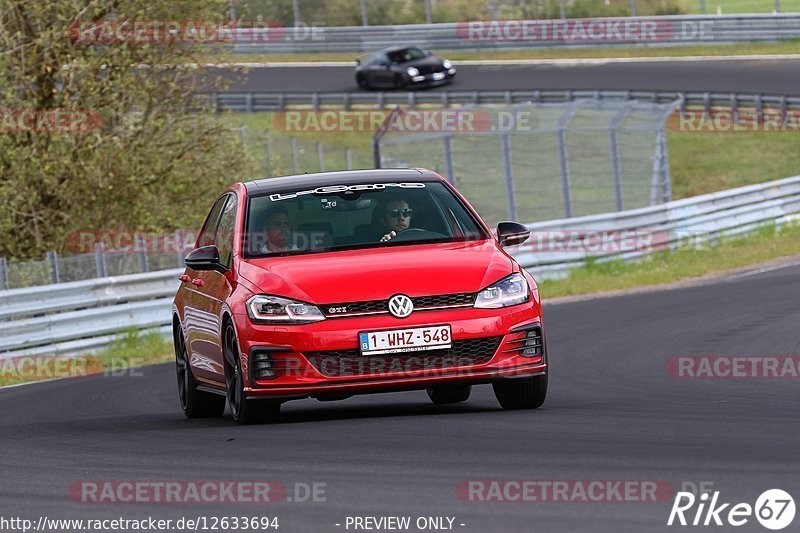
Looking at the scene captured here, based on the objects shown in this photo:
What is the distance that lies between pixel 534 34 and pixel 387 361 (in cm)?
5391

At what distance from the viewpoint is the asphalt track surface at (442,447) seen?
21.4 feet

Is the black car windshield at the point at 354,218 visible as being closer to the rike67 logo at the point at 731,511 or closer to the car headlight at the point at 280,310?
the car headlight at the point at 280,310

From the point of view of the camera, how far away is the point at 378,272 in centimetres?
941

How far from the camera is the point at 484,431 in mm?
8562

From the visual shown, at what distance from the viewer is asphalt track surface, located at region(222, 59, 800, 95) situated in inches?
1977

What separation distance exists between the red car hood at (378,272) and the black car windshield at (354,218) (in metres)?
0.21

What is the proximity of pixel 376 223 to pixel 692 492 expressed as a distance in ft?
13.9

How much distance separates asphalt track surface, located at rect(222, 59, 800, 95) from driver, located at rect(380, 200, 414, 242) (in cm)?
3918

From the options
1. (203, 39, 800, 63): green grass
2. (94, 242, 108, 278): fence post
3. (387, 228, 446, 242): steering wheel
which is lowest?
(203, 39, 800, 63): green grass

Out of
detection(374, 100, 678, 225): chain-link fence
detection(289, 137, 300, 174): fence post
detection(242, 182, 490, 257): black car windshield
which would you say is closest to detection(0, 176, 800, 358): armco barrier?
detection(374, 100, 678, 225): chain-link fence

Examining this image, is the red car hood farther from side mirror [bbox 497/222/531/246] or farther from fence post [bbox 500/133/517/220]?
fence post [bbox 500/133/517/220]

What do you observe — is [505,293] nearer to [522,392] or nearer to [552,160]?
[522,392]

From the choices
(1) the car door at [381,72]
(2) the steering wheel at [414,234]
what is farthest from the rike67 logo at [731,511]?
(1) the car door at [381,72]

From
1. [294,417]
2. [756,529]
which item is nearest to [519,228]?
[294,417]
